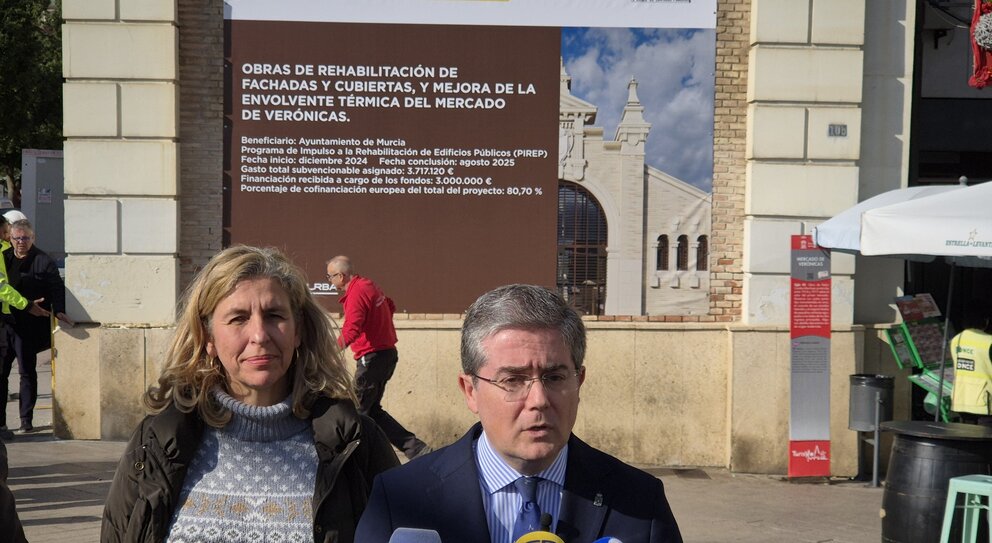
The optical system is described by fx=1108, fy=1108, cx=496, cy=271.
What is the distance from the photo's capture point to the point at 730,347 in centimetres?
1029

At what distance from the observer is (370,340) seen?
9516 millimetres

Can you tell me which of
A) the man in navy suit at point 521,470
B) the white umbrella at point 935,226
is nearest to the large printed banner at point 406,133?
the white umbrella at point 935,226

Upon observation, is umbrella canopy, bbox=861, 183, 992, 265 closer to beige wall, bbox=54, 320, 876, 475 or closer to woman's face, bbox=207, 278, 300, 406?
beige wall, bbox=54, 320, 876, 475

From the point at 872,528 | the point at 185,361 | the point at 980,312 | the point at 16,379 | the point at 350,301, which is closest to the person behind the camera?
the point at 185,361

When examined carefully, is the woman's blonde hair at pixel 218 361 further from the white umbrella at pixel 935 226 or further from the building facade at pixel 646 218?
the building facade at pixel 646 218

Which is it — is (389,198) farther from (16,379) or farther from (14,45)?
(14,45)

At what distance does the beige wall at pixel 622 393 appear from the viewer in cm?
1027

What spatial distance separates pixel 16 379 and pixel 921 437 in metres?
13.3

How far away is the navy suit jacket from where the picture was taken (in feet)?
7.28

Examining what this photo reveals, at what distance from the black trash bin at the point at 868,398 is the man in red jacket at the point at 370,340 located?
3848 millimetres

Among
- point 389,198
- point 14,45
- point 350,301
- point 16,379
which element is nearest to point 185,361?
point 350,301

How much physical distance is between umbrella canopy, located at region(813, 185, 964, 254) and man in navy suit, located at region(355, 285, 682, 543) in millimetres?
7105

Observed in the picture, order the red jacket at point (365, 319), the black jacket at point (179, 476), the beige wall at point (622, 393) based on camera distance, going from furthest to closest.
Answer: the beige wall at point (622, 393) < the red jacket at point (365, 319) < the black jacket at point (179, 476)

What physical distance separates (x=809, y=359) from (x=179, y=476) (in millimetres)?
7834
